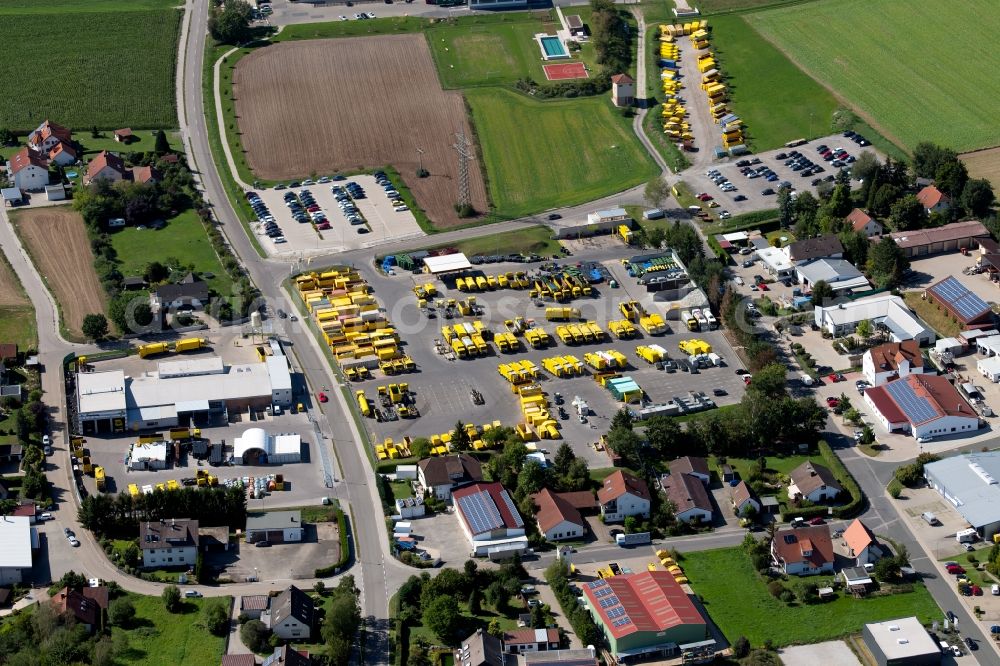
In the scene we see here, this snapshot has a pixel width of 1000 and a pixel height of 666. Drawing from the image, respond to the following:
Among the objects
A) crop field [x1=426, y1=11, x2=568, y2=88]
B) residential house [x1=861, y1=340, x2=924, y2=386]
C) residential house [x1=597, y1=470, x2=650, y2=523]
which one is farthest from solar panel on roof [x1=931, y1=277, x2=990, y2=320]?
crop field [x1=426, y1=11, x2=568, y2=88]

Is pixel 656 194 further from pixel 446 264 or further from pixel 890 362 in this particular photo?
pixel 890 362

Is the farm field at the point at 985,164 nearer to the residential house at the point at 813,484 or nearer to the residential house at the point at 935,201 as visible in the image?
the residential house at the point at 935,201

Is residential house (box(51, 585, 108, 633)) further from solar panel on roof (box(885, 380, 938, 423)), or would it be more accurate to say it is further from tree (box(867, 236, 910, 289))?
tree (box(867, 236, 910, 289))

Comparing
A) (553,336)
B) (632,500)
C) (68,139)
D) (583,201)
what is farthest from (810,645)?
(68,139)

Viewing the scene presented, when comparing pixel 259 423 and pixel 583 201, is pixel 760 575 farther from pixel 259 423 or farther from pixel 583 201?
pixel 583 201

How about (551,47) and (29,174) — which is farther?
(551,47)

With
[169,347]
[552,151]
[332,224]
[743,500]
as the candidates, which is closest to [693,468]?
[743,500]
